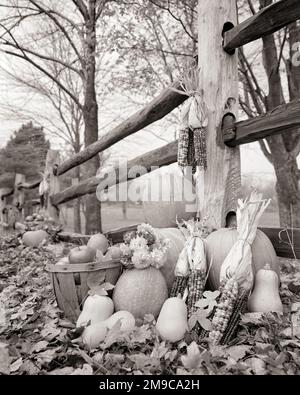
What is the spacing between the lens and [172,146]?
3.48 m

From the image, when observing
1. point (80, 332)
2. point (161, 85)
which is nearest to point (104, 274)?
point (80, 332)

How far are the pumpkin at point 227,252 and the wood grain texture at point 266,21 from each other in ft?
4.32

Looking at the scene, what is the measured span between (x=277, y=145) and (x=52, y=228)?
451 cm

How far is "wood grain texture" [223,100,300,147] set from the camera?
7.06 ft

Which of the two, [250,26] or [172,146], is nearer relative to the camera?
[250,26]

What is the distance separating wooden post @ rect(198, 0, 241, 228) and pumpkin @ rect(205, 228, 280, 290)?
0.41 metres

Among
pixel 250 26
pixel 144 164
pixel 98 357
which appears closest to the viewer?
pixel 98 357

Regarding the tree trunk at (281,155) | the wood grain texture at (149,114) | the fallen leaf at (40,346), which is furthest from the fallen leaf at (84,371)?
the tree trunk at (281,155)

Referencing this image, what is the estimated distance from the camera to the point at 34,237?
19.2ft

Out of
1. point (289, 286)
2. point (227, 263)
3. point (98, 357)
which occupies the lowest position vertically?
point (98, 357)

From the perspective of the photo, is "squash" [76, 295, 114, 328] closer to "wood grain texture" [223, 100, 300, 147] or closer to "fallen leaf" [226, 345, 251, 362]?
"fallen leaf" [226, 345, 251, 362]

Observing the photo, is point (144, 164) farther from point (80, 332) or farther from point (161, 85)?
point (161, 85)

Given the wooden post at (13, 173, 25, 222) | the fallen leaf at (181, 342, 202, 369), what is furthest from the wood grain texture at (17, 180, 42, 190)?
the fallen leaf at (181, 342, 202, 369)

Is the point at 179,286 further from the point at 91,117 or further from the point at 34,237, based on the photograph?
the point at 91,117
